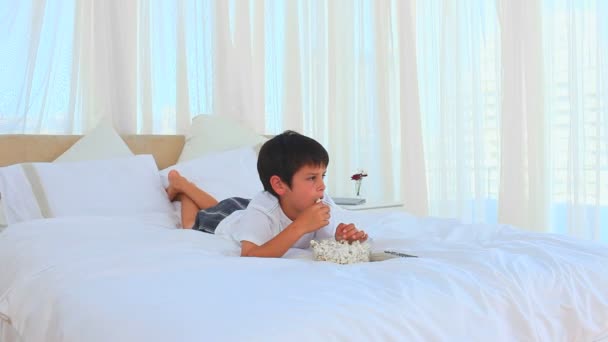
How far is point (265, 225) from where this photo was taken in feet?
5.65

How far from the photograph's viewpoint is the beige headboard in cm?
269

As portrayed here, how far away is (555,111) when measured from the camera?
11.0ft

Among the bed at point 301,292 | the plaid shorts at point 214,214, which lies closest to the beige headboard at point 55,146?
the plaid shorts at point 214,214

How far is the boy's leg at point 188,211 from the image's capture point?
7.71ft

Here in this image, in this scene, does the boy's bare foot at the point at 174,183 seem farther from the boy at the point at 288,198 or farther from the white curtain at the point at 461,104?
the white curtain at the point at 461,104

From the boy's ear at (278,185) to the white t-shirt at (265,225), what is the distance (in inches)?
2.1

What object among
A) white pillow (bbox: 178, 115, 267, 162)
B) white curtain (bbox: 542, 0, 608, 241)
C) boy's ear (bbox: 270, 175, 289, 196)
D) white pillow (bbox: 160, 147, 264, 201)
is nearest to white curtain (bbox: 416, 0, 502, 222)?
white curtain (bbox: 542, 0, 608, 241)

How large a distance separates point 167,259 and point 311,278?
403 mm

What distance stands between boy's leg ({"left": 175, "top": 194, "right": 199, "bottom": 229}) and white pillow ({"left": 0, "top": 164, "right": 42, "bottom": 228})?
558 mm

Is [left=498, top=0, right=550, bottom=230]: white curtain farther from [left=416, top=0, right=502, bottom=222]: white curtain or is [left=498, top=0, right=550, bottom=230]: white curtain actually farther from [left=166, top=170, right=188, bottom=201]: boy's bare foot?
[left=166, top=170, right=188, bottom=201]: boy's bare foot

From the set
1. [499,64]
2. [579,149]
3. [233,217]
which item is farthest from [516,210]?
[233,217]

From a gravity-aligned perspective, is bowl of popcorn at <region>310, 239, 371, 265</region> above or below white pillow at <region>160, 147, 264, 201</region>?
below

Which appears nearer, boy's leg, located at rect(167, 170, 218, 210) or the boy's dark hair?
the boy's dark hair

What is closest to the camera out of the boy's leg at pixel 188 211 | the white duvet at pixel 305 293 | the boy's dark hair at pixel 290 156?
the white duvet at pixel 305 293
